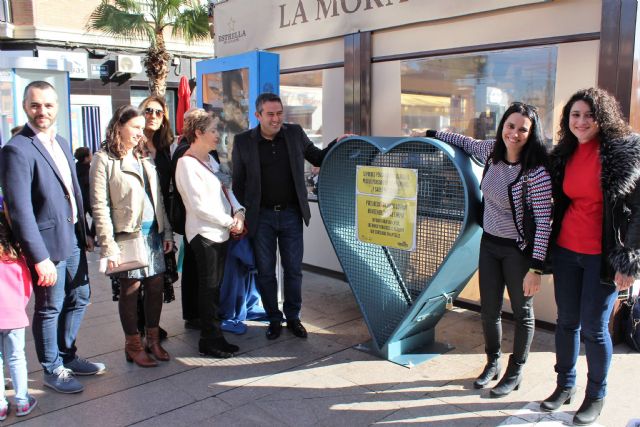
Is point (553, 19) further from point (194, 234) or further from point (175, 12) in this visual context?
point (175, 12)

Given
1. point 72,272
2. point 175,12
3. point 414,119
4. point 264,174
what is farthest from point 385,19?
point 175,12

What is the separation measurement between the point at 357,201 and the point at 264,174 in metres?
0.75

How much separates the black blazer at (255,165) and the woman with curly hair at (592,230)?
5.51 feet

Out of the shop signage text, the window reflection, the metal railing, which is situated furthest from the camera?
the metal railing

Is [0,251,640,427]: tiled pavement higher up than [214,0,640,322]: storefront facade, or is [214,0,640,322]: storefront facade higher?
[214,0,640,322]: storefront facade

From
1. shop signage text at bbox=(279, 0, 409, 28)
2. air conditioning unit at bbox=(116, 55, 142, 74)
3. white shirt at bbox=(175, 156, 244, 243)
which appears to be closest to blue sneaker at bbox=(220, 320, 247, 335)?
white shirt at bbox=(175, 156, 244, 243)

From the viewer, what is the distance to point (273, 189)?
4035mm

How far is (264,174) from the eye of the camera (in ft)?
13.2

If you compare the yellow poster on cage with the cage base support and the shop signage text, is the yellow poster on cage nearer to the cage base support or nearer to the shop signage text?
the cage base support

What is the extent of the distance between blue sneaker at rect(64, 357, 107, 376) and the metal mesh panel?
1.78 metres

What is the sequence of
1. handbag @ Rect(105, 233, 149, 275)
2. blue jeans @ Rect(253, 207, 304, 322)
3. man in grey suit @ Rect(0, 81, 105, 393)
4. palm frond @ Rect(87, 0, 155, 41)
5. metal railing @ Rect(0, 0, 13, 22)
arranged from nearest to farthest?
man in grey suit @ Rect(0, 81, 105, 393) → handbag @ Rect(105, 233, 149, 275) → blue jeans @ Rect(253, 207, 304, 322) → palm frond @ Rect(87, 0, 155, 41) → metal railing @ Rect(0, 0, 13, 22)

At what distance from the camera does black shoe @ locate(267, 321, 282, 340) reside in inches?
165

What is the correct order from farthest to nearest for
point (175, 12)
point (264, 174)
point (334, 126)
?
point (175, 12) → point (334, 126) → point (264, 174)

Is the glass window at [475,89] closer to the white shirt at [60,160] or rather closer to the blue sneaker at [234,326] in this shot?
the blue sneaker at [234,326]
